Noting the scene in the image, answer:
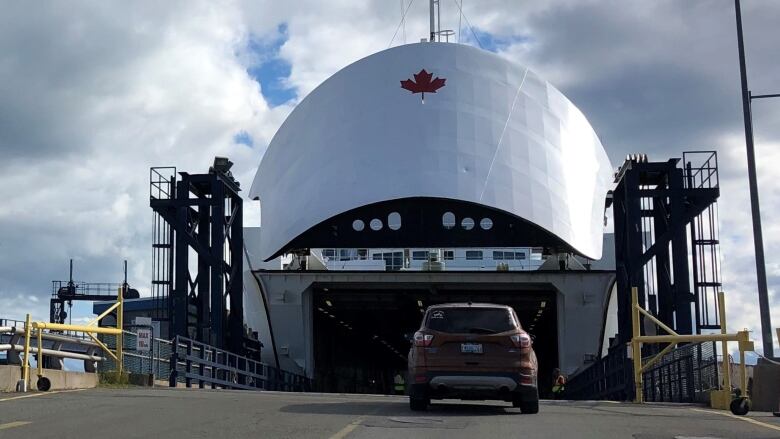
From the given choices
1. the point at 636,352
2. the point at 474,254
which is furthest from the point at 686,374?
the point at 474,254

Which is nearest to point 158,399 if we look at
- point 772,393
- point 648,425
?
point 648,425

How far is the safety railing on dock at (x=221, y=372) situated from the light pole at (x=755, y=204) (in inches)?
510

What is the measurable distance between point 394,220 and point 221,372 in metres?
7.89

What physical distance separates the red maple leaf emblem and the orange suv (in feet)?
71.4

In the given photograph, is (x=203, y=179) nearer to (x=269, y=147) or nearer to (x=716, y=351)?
(x=269, y=147)

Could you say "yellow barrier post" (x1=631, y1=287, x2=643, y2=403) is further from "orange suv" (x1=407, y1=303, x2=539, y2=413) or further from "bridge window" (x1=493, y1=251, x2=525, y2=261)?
"bridge window" (x1=493, y1=251, x2=525, y2=261)

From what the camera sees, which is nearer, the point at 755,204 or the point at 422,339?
the point at 422,339

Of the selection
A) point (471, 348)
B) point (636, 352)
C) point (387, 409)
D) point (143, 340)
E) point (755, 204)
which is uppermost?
point (755, 204)

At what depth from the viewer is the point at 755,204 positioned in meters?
18.1

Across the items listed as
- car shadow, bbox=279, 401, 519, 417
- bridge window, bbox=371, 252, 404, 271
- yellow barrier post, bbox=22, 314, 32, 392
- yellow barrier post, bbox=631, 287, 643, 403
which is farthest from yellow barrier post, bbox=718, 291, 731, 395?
bridge window, bbox=371, 252, 404, 271

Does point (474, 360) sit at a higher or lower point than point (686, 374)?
higher

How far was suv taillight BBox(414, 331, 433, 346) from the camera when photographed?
12844mm

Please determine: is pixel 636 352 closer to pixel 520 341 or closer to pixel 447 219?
pixel 520 341

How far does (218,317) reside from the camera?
29281 mm
